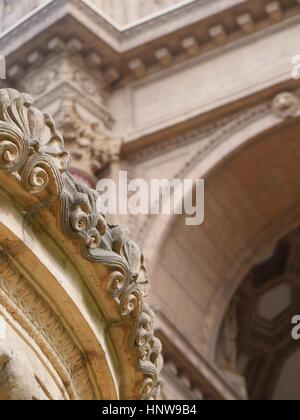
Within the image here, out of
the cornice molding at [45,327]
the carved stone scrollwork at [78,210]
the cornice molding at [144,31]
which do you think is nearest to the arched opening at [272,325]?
the cornice molding at [144,31]

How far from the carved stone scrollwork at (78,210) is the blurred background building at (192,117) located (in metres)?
7.07

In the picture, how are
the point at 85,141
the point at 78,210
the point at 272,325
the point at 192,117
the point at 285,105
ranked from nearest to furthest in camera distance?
the point at 78,210
the point at 285,105
the point at 85,141
the point at 192,117
the point at 272,325

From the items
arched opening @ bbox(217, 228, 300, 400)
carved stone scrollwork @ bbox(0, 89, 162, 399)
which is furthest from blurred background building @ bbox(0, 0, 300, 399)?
carved stone scrollwork @ bbox(0, 89, 162, 399)

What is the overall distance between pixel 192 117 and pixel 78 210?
8.56m

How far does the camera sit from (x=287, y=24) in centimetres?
1405

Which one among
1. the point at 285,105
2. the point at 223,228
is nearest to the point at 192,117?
the point at 285,105

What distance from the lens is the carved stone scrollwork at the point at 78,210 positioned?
5.19 meters

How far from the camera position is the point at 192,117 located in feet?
45.4

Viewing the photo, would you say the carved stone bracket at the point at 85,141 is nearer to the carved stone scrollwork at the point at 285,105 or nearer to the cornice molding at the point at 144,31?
the cornice molding at the point at 144,31

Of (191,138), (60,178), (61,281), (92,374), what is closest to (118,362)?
(92,374)

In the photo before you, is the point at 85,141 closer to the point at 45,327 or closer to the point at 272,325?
the point at 272,325

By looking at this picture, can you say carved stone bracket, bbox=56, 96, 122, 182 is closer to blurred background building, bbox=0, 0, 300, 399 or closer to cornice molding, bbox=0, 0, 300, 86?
blurred background building, bbox=0, 0, 300, 399
